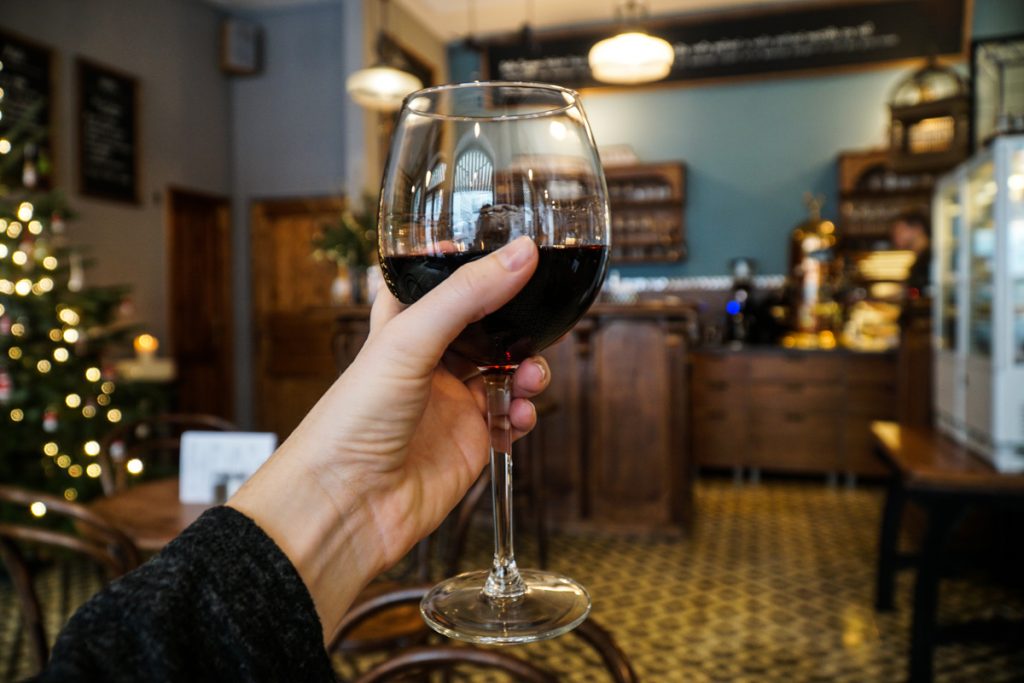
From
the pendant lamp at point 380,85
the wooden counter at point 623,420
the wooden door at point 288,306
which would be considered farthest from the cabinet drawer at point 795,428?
the wooden door at point 288,306

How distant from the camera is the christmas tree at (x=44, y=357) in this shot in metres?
3.50

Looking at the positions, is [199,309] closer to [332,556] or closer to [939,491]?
[939,491]

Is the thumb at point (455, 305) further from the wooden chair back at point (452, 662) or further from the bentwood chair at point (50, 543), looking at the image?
the bentwood chair at point (50, 543)

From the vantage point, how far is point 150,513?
1859 mm

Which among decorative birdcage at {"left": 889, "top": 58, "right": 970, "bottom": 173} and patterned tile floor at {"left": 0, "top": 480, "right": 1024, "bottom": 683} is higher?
decorative birdcage at {"left": 889, "top": 58, "right": 970, "bottom": 173}

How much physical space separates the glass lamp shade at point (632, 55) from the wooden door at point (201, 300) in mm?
3608

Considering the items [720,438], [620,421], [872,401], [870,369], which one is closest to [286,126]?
[620,421]

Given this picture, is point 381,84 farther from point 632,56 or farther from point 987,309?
point 987,309

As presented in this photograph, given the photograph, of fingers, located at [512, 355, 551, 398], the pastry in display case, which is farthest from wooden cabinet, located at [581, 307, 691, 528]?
fingers, located at [512, 355, 551, 398]

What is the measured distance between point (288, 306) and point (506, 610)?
21.4 feet

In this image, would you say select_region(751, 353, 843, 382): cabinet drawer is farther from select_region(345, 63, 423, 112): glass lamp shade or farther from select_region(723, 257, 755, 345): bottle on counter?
select_region(345, 63, 423, 112): glass lamp shade

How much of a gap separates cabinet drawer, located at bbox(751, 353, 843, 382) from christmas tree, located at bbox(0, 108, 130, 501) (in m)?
4.03

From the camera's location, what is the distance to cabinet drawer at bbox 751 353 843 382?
5.27 meters

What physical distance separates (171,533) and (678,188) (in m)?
6.00
